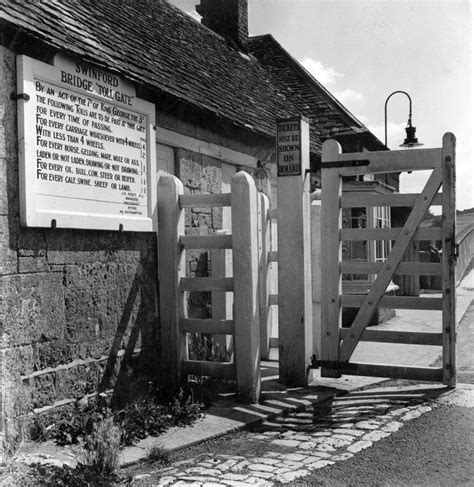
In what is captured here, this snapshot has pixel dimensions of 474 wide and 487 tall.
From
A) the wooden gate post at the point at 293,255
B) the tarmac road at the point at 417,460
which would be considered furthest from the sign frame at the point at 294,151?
the tarmac road at the point at 417,460

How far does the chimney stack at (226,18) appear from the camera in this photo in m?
14.6

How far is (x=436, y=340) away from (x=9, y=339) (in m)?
4.07

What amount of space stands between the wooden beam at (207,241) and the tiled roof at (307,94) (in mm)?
6987

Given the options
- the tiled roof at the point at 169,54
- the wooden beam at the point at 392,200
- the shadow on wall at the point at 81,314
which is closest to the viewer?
the shadow on wall at the point at 81,314

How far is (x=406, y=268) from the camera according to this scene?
6.48 metres

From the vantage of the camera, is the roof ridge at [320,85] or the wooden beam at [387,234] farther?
the roof ridge at [320,85]

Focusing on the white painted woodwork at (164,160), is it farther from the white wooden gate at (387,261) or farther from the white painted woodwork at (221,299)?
the white wooden gate at (387,261)

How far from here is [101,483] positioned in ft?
11.7

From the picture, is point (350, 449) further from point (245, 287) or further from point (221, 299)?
point (221, 299)

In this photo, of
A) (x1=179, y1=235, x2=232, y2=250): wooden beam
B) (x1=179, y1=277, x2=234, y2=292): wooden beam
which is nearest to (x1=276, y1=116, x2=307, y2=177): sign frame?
(x1=179, y1=235, x2=232, y2=250): wooden beam

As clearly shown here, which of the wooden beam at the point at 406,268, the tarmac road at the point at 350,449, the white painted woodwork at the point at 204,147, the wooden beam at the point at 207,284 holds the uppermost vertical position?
the white painted woodwork at the point at 204,147

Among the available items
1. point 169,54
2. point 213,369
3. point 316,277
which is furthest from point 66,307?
point 169,54

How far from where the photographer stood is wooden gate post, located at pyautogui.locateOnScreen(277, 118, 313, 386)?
21.1 ft

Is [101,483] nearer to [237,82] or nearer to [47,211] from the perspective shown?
[47,211]
